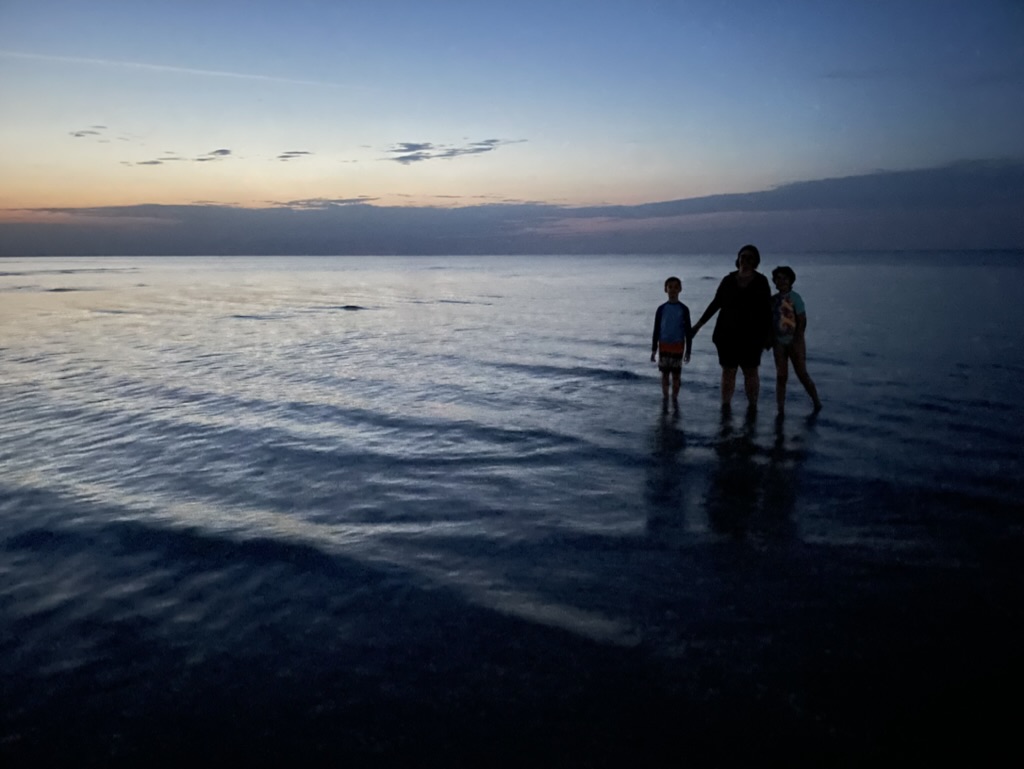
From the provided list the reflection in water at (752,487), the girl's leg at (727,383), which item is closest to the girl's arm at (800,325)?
the girl's leg at (727,383)

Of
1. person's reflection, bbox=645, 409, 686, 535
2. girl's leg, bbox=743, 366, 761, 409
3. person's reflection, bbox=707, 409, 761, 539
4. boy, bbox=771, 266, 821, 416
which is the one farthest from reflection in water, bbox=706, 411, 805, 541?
boy, bbox=771, 266, 821, 416

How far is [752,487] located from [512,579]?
11.0 feet

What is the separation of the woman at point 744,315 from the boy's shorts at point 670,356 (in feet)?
2.40

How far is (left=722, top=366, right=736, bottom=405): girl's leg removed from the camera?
1059 centimetres

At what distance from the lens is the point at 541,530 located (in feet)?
20.8

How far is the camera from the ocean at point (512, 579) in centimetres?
370

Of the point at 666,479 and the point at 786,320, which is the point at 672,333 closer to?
the point at 786,320

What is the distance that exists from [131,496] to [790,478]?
7.38 m

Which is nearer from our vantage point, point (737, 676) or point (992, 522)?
point (737, 676)

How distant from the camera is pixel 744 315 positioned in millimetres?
9773

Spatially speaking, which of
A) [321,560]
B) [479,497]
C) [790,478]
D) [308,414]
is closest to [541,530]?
[479,497]

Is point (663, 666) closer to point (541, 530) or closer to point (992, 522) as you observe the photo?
point (541, 530)

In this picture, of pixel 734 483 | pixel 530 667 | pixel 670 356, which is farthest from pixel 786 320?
pixel 530 667

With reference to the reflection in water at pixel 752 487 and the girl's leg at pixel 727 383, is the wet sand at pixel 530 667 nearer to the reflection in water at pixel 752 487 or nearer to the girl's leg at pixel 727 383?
the reflection in water at pixel 752 487
